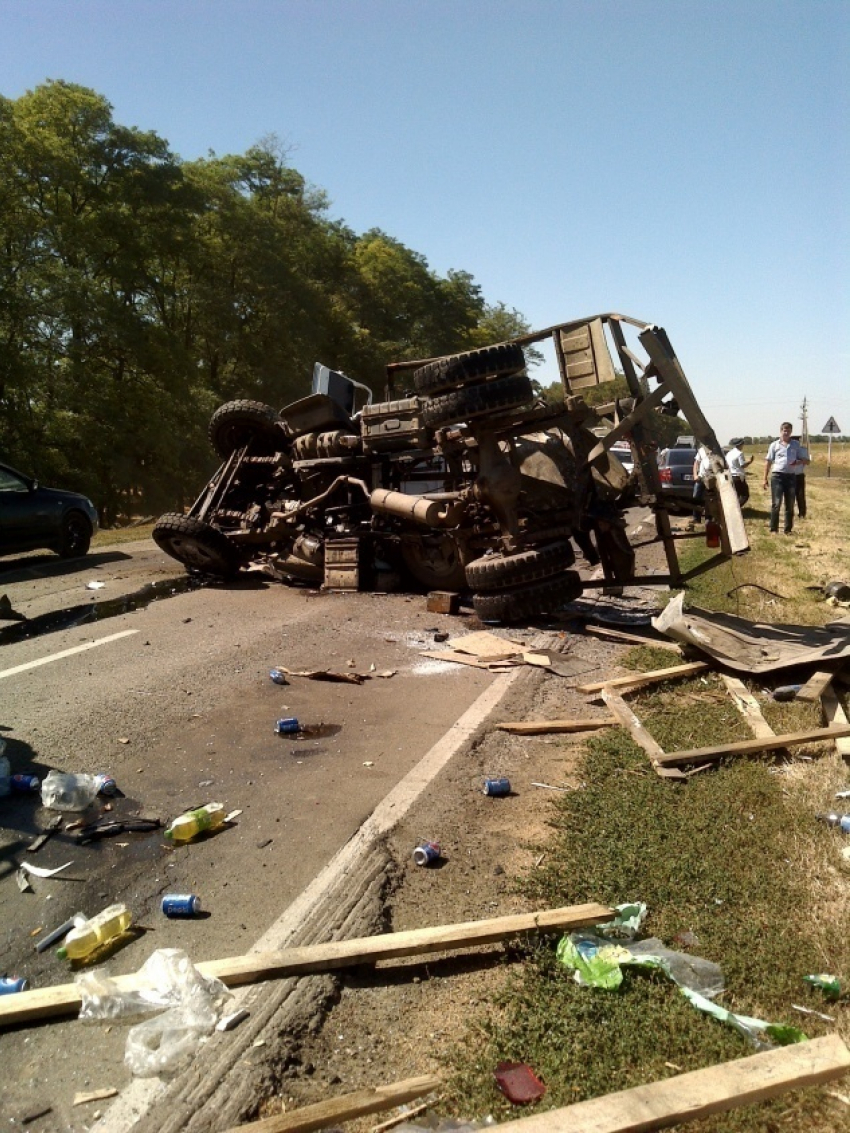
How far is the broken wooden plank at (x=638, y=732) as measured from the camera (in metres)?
4.81

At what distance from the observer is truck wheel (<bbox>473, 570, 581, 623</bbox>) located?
8.29m

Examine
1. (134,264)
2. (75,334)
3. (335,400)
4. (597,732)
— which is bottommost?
(597,732)

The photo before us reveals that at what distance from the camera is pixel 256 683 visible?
6965 millimetres

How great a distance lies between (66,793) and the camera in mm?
4660

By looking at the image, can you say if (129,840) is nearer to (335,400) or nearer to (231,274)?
(335,400)

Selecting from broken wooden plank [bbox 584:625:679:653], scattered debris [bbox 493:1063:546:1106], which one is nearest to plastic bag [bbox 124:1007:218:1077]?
scattered debris [bbox 493:1063:546:1106]

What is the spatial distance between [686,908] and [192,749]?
320 cm

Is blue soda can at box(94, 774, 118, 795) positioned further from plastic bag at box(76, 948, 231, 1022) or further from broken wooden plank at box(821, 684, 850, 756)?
broken wooden plank at box(821, 684, 850, 756)

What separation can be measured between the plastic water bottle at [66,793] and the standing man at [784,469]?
1420 cm

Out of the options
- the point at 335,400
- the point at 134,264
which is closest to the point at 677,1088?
the point at 335,400

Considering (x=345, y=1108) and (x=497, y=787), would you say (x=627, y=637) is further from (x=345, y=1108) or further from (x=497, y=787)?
(x=345, y=1108)

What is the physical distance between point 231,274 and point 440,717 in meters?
34.8

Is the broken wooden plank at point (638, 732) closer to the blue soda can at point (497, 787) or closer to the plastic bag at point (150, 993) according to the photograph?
the blue soda can at point (497, 787)

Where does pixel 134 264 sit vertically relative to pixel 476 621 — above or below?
above
